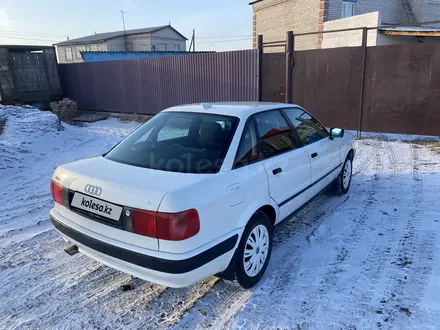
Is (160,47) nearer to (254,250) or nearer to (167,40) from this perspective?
(167,40)

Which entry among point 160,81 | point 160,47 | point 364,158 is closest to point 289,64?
point 364,158

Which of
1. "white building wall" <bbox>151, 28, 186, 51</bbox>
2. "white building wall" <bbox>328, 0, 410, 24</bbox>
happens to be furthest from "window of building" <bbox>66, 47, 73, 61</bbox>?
"white building wall" <bbox>328, 0, 410, 24</bbox>

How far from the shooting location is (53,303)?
2.64m

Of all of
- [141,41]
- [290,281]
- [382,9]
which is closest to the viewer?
[290,281]

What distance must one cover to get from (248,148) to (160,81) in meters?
10.9

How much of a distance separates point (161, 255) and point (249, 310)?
882 mm

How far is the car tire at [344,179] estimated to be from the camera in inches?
184

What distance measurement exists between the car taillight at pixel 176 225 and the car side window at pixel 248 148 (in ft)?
2.20

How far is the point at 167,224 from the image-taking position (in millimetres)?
2107

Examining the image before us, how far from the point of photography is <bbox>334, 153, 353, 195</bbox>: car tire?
4680 millimetres

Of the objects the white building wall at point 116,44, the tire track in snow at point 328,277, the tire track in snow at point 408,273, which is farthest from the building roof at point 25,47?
the white building wall at point 116,44

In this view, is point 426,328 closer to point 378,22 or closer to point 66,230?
point 66,230

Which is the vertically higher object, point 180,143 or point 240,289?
point 180,143

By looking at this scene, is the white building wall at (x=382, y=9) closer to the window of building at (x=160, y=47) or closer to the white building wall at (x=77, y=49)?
the window of building at (x=160, y=47)
